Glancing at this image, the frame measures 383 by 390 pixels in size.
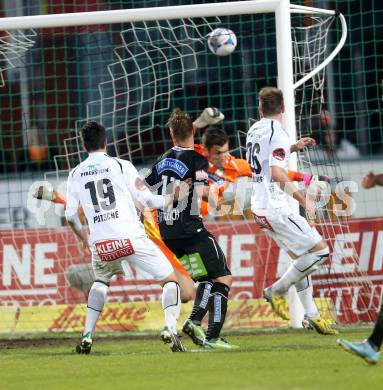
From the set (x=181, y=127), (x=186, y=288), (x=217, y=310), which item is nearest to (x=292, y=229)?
(x=186, y=288)

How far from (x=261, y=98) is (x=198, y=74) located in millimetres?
7390

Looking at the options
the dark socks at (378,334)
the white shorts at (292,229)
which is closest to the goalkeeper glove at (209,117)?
the white shorts at (292,229)

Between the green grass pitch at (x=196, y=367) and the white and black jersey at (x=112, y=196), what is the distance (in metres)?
1.10

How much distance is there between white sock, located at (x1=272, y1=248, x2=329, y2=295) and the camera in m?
10.7

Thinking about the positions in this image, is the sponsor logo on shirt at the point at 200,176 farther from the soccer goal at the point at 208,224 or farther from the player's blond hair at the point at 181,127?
the soccer goal at the point at 208,224

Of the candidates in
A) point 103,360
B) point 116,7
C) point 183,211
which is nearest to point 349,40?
point 116,7

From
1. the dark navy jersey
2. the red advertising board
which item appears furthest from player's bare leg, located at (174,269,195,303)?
the red advertising board

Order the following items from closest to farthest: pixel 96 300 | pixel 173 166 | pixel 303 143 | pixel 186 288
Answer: pixel 96 300 → pixel 173 166 → pixel 303 143 → pixel 186 288

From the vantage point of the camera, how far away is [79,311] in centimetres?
1331

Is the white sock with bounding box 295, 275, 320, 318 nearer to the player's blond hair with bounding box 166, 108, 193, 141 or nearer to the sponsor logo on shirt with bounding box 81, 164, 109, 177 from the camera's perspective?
the player's blond hair with bounding box 166, 108, 193, 141

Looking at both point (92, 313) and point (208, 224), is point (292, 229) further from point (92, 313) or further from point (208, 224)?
point (208, 224)

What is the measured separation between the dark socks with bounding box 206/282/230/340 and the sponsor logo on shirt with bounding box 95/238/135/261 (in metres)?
0.95

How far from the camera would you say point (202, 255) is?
10117 millimetres

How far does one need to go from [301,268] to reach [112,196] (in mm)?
2238
